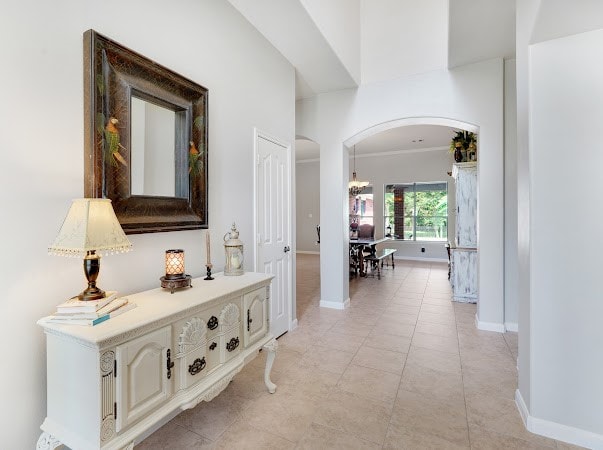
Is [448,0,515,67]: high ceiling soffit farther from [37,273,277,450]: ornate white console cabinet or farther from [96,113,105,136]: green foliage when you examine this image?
[37,273,277,450]: ornate white console cabinet

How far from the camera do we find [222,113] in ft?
8.36

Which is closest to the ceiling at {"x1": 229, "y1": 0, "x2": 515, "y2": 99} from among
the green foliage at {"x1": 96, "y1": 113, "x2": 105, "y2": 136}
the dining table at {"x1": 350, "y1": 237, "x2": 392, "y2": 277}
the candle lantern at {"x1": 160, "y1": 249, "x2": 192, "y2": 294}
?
the green foliage at {"x1": 96, "y1": 113, "x2": 105, "y2": 136}

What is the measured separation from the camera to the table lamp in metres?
1.25

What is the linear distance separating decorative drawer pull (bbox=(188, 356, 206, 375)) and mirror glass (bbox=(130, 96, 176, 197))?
1.03 meters

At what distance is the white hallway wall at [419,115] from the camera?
11.8 ft

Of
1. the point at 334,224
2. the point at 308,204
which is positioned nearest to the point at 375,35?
the point at 334,224

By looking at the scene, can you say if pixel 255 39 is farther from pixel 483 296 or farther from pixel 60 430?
pixel 483 296

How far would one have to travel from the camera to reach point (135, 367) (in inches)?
51.4

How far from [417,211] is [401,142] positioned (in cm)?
228

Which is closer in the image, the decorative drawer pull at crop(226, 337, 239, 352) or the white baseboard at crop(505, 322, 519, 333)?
the decorative drawer pull at crop(226, 337, 239, 352)

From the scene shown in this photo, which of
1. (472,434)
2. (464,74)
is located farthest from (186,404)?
(464,74)

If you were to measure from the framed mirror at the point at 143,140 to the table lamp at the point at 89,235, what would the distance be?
1.00 ft

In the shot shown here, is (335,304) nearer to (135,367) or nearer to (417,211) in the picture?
(135,367)

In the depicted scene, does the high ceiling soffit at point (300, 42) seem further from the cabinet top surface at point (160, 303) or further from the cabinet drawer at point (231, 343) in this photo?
the cabinet drawer at point (231, 343)
